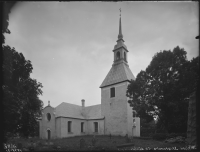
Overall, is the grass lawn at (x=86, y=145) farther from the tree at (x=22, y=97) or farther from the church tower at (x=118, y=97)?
the church tower at (x=118, y=97)

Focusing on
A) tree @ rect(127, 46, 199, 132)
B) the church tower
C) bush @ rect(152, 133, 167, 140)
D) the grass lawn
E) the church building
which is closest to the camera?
the grass lawn

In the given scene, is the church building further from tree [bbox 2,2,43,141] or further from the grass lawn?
tree [bbox 2,2,43,141]

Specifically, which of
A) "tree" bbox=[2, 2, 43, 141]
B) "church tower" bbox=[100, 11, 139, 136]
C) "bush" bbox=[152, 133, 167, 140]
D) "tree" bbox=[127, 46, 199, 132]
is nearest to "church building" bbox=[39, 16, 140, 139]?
"church tower" bbox=[100, 11, 139, 136]

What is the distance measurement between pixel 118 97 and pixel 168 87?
11346 millimetres

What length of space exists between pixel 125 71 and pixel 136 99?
931cm

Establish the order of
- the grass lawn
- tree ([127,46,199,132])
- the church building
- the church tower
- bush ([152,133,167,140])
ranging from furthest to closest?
the church building → the church tower → bush ([152,133,167,140]) → tree ([127,46,199,132]) → the grass lawn

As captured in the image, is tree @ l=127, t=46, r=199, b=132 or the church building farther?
the church building

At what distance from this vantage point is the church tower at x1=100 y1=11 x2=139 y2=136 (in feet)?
74.5

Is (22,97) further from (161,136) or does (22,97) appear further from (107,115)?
(107,115)

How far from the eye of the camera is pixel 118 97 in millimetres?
24359

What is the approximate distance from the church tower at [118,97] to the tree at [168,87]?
7042mm

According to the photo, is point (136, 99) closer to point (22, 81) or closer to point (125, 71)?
point (125, 71)

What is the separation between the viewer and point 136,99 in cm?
1656

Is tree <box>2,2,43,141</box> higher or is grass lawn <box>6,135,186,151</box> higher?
tree <box>2,2,43,141</box>
